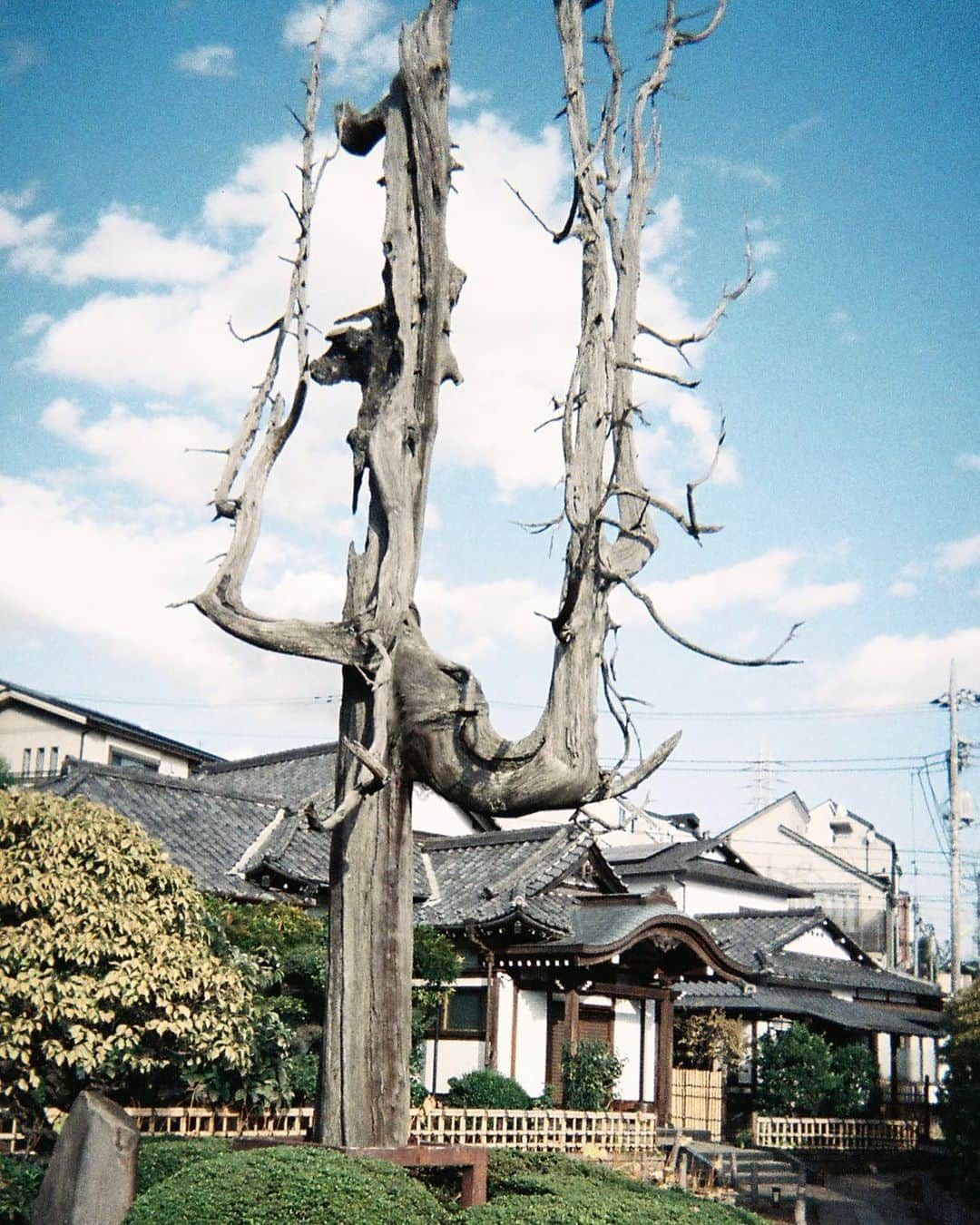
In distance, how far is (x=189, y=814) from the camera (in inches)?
974

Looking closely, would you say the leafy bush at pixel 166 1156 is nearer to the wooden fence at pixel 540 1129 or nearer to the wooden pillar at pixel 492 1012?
the wooden fence at pixel 540 1129

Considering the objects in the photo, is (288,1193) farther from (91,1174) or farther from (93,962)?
(93,962)

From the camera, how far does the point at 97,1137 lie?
368 inches

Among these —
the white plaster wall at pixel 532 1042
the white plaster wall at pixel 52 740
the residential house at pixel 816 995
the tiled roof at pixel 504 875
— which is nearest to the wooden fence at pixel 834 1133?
the residential house at pixel 816 995

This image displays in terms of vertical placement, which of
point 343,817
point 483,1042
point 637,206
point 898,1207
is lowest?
point 898,1207

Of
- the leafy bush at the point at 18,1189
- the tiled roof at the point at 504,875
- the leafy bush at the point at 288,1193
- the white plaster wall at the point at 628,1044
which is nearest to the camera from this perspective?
the leafy bush at the point at 288,1193

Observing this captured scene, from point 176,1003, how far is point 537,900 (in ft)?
42.1

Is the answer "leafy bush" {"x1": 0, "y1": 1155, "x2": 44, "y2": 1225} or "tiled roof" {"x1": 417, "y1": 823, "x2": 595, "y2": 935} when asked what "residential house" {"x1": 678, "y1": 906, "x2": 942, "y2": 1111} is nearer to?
"tiled roof" {"x1": 417, "y1": 823, "x2": 595, "y2": 935}

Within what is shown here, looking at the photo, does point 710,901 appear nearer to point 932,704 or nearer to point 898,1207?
point 932,704

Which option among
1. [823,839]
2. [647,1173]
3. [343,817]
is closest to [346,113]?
[343,817]

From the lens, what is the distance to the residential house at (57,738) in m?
38.9

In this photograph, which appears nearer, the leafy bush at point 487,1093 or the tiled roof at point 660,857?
the leafy bush at point 487,1093

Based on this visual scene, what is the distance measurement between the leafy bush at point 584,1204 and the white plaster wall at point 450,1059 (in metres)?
13.3

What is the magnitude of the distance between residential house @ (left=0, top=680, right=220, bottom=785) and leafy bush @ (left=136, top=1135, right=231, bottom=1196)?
2886 cm
